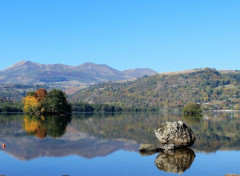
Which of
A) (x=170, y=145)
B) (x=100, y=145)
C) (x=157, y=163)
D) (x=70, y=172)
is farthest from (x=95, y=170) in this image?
(x=100, y=145)

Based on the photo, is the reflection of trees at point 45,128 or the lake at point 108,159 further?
the reflection of trees at point 45,128

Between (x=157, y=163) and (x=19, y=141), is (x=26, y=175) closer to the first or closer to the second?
(x=157, y=163)

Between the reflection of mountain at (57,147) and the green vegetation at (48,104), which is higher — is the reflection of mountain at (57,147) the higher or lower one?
the lower one

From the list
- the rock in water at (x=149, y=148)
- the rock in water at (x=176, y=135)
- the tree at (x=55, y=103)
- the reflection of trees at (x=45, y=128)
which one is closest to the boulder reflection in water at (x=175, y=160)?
the rock in water at (x=149, y=148)

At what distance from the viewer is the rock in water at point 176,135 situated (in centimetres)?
4391

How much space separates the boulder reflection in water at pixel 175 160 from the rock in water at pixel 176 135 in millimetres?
1570

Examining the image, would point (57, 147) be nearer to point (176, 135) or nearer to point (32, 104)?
point (176, 135)

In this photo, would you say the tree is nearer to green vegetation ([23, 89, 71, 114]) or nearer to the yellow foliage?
green vegetation ([23, 89, 71, 114])

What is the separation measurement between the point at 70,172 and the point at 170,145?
53.5 ft

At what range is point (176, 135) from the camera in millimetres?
43844

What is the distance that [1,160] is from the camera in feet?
120

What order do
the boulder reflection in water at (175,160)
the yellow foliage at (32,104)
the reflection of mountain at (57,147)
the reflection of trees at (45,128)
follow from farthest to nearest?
the yellow foliage at (32,104) < the reflection of trees at (45,128) < the reflection of mountain at (57,147) < the boulder reflection in water at (175,160)

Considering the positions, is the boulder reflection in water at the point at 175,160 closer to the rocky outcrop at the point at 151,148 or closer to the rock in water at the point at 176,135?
the rocky outcrop at the point at 151,148

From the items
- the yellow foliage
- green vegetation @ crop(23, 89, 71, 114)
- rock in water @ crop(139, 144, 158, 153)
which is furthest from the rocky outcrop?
the yellow foliage
